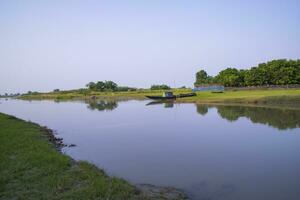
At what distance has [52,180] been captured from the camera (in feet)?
36.5

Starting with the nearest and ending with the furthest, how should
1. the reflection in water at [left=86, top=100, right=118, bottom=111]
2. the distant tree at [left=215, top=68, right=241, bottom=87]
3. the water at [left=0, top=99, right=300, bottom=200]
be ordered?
the water at [left=0, top=99, right=300, bottom=200] < the reflection in water at [left=86, top=100, right=118, bottom=111] < the distant tree at [left=215, top=68, right=241, bottom=87]

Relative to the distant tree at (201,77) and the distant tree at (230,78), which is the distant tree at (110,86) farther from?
the distant tree at (230,78)

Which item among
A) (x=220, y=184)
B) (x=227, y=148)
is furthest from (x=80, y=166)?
(x=227, y=148)

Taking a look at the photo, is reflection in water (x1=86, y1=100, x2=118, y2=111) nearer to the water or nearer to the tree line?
the water

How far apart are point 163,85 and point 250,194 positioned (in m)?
154

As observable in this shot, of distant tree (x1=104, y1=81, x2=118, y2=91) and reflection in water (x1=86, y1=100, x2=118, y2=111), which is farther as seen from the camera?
distant tree (x1=104, y1=81, x2=118, y2=91)

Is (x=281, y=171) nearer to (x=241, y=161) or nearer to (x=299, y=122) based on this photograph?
(x=241, y=161)

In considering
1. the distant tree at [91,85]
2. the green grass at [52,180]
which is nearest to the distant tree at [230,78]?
the green grass at [52,180]

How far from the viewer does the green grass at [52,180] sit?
32.3ft

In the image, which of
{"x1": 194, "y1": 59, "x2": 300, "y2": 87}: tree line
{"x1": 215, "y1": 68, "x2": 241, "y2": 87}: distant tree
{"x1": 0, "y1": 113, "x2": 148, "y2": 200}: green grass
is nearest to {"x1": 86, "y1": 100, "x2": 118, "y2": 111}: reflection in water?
{"x1": 215, "y1": 68, "x2": 241, "y2": 87}: distant tree

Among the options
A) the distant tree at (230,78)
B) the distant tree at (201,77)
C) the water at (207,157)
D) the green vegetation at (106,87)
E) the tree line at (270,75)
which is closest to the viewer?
the water at (207,157)

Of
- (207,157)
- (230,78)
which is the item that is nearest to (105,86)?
(230,78)

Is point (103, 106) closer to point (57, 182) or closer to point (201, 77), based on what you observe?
point (57, 182)

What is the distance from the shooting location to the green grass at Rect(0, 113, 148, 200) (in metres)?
9.84
